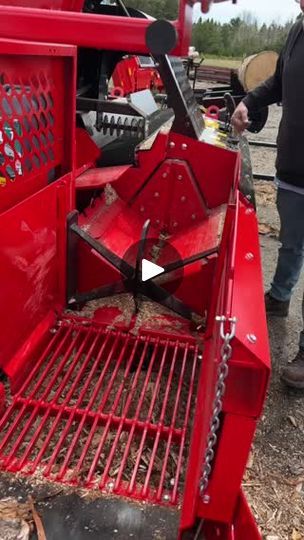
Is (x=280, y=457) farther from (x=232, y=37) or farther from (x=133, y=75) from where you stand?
(x=232, y=37)

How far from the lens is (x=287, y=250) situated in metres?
3.15

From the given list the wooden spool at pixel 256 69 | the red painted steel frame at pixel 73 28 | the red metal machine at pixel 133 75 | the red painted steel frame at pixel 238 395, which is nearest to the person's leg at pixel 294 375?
the red painted steel frame at pixel 238 395

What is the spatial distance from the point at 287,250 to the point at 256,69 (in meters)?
6.76

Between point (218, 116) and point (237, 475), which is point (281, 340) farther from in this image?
point (218, 116)

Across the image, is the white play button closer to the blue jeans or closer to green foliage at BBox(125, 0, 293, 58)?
the blue jeans

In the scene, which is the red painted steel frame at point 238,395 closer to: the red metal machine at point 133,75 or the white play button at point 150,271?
the white play button at point 150,271

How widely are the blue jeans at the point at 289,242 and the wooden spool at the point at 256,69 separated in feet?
21.1

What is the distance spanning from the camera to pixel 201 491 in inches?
54.2

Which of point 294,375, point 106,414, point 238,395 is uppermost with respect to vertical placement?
point 238,395

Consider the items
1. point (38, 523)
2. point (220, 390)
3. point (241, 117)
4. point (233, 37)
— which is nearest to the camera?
point (220, 390)

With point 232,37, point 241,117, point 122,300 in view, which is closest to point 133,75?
point 241,117

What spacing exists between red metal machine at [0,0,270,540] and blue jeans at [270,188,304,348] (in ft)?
1.20

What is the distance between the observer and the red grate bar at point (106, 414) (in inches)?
72.7

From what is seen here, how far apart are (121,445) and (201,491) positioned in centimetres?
68
